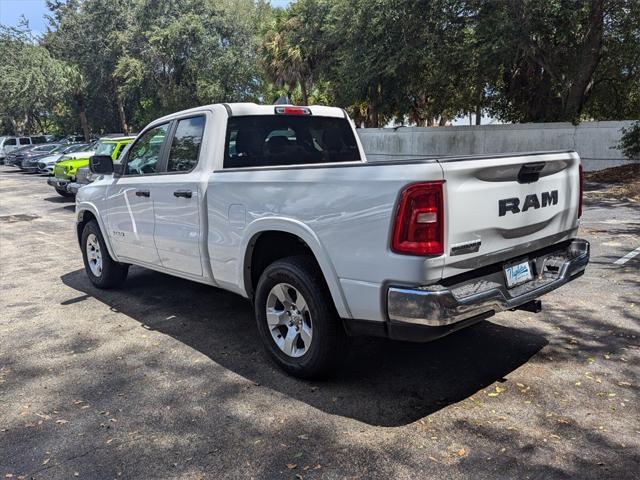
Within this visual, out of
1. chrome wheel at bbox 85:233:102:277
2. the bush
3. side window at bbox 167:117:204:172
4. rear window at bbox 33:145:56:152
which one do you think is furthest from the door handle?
rear window at bbox 33:145:56:152

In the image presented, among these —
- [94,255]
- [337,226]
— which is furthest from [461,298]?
[94,255]

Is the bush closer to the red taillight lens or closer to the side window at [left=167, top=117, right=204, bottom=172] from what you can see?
the side window at [left=167, top=117, right=204, bottom=172]

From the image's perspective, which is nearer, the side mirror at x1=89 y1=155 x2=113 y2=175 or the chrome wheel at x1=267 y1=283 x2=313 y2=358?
the chrome wheel at x1=267 y1=283 x2=313 y2=358

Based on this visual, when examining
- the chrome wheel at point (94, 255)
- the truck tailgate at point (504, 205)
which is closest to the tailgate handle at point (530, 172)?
the truck tailgate at point (504, 205)

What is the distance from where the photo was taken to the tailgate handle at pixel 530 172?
3463 mm

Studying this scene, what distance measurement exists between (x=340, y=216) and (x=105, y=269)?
12.9 ft

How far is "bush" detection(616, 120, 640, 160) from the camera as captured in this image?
53.0 ft

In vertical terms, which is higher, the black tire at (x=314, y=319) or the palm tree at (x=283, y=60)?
the palm tree at (x=283, y=60)

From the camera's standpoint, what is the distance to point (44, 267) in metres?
7.93

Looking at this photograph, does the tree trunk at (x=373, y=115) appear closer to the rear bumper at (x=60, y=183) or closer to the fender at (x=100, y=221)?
the rear bumper at (x=60, y=183)

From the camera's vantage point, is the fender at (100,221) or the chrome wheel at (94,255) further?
the chrome wheel at (94,255)

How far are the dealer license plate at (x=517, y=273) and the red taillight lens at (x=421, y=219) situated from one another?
71cm

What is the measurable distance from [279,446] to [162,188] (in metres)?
2.70

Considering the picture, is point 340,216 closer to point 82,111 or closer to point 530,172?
point 530,172
